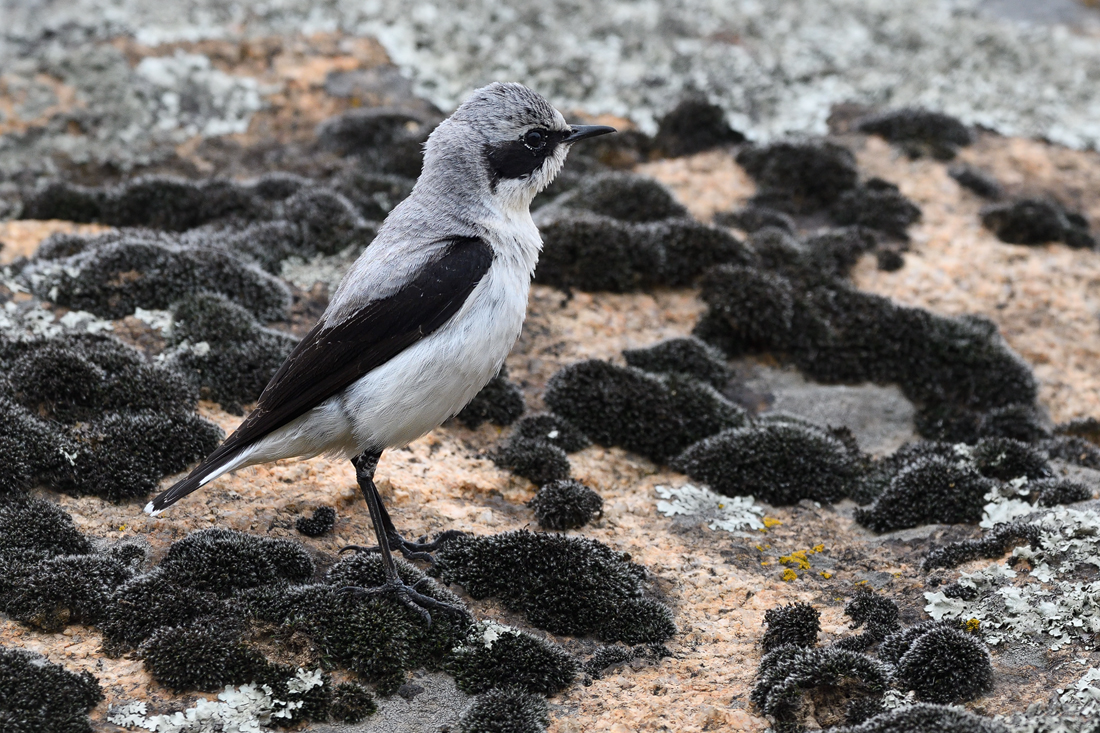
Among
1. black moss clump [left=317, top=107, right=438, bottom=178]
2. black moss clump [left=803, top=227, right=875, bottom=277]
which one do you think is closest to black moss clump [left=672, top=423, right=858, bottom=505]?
Result: black moss clump [left=803, top=227, right=875, bottom=277]

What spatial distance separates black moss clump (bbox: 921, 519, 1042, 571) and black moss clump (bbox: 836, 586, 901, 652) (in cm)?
62

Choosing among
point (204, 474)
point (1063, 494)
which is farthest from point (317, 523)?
point (1063, 494)

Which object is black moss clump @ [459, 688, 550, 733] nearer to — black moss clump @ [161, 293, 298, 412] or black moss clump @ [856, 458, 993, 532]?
black moss clump @ [856, 458, 993, 532]

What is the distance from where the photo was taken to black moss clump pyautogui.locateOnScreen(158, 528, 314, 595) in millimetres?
6648

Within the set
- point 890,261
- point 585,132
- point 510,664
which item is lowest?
point 890,261

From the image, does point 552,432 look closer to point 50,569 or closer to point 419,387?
point 419,387

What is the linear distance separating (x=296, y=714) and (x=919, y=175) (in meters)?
12.5

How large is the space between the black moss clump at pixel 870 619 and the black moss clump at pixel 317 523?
4.06 meters

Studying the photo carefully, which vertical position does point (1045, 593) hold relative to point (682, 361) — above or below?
above

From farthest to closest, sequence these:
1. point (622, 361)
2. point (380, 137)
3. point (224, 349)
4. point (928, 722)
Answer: point (380, 137) → point (622, 361) → point (224, 349) → point (928, 722)

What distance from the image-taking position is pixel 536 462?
345 inches

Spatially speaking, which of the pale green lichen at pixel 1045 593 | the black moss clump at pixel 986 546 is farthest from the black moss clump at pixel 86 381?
the pale green lichen at pixel 1045 593

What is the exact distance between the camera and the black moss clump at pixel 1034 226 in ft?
42.8

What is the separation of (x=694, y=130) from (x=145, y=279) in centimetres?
927
